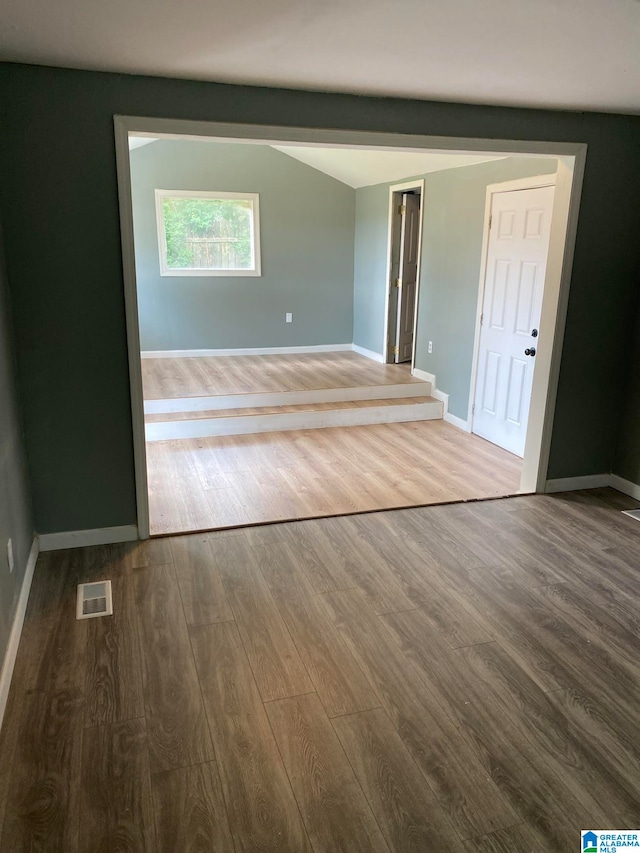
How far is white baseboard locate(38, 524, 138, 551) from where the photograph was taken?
10.7 feet

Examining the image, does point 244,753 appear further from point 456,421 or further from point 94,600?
point 456,421

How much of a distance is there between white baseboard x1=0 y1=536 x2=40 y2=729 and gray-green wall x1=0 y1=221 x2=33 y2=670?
0.04 meters

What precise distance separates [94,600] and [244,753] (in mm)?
1191

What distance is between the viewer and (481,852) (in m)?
1.64

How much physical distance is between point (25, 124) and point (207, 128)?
82 cm

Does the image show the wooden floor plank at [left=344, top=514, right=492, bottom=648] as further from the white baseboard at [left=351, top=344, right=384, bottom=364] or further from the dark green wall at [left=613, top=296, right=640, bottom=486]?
the white baseboard at [left=351, top=344, right=384, bottom=364]

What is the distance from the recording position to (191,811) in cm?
176

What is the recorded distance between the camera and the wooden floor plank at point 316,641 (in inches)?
87.0

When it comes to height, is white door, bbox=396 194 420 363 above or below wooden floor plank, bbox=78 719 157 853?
above

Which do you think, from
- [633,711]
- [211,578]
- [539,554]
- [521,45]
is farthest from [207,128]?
[633,711]

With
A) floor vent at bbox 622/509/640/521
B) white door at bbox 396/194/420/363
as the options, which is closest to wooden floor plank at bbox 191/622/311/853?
floor vent at bbox 622/509/640/521

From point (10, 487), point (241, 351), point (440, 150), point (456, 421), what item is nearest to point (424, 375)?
point (456, 421)

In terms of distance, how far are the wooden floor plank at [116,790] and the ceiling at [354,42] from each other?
2.41 meters

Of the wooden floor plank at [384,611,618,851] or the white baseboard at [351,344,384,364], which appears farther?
the white baseboard at [351,344,384,364]
